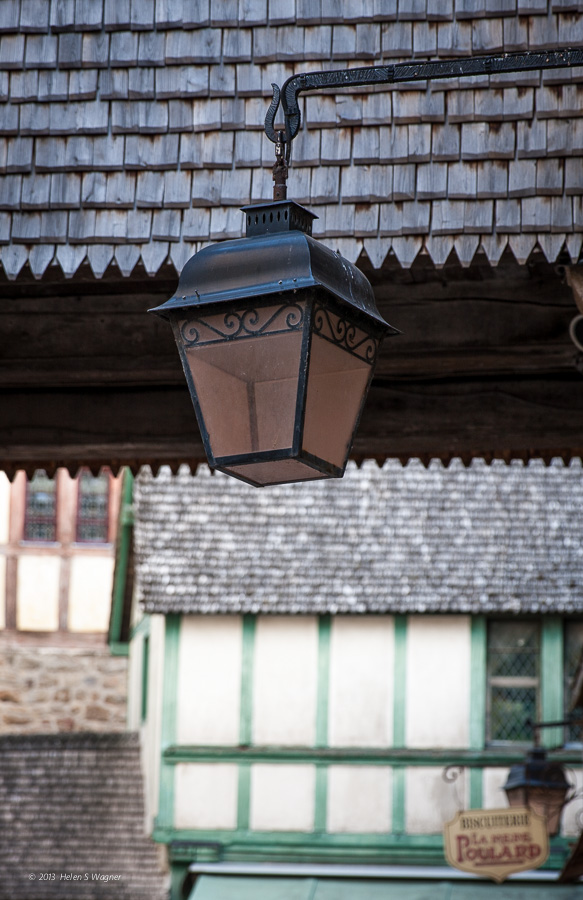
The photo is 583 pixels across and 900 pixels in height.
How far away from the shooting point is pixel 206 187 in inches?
189

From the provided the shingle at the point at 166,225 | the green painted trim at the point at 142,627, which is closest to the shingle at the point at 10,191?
the shingle at the point at 166,225

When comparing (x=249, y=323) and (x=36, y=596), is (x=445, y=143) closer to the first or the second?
(x=249, y=323)

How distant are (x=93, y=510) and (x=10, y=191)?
46.1 feet

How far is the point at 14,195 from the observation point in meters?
4.85

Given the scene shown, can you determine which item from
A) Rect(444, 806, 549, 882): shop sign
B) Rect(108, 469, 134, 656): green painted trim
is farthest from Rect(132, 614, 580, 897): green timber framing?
Rect(108, 469, 134, 656): green painted trim

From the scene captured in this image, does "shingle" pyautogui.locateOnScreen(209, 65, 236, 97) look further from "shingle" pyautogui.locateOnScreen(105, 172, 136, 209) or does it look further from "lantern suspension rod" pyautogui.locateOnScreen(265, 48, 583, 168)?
"lantern suspension rod" pyautogui.locateOnScreen(265, 48, 583, 168)

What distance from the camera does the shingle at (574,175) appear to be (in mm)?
4578

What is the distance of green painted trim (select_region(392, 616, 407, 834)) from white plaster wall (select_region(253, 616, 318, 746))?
754mm

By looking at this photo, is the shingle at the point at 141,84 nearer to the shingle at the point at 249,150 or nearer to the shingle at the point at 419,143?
the shingle at the point at 249,150

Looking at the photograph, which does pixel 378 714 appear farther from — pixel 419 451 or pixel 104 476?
pixel 419 451

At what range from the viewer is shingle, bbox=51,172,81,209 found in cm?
484

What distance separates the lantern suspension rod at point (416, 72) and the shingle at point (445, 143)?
113 cm

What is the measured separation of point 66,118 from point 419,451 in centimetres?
188

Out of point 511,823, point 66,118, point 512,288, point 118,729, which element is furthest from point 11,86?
point 118,729
